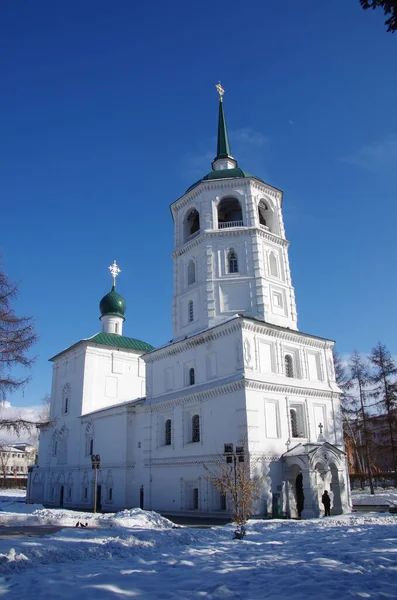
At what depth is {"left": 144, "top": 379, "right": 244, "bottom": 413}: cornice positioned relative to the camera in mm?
21328

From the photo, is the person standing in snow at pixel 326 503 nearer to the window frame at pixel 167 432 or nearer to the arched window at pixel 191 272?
the window frame at pixel 167 432

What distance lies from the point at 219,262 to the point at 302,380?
775cm

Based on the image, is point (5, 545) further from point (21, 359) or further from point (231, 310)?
point (231, 310)

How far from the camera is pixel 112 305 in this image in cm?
4031

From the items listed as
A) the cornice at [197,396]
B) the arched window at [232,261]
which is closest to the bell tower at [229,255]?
the arched window at [232,261]

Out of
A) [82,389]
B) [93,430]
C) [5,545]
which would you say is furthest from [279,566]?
[82,389]

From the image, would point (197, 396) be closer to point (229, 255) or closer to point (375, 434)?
point (229, 255)

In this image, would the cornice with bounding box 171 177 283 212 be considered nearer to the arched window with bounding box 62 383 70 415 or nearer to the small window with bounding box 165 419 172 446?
the small window with bounding box 165 419 172 446

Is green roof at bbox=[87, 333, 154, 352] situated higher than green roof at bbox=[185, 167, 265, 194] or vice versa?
green roof at bbox=[185, 167, 265, 194]

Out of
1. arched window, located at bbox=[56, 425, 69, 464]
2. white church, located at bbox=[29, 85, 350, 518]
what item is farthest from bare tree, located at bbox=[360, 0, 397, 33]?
Answer: arched window, located at bbox=[56, 425, 69, 464]

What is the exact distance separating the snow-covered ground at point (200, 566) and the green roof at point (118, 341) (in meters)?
25.7

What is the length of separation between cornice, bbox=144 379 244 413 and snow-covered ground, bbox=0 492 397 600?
29.7 feet

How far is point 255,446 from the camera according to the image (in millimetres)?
20188

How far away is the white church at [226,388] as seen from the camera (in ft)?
68.6
